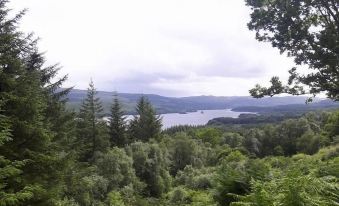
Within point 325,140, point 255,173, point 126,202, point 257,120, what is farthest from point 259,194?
point 257,120

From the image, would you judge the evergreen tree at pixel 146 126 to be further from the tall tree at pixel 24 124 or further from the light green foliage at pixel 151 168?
the tall tree at pixel 24 124

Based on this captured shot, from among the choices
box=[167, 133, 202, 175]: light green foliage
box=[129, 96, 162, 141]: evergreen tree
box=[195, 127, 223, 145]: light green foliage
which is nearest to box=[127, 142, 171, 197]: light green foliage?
box=[167, 133, 202, 175]: light green foliage

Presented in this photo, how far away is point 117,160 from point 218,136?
66217 mm

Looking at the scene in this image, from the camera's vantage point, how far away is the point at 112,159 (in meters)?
39.8

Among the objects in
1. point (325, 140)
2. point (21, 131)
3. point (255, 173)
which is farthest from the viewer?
point (325, 140)

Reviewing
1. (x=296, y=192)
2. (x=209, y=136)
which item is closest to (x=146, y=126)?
(x=209, y=136)

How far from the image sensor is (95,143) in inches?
1817

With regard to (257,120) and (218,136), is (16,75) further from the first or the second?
(257,120)

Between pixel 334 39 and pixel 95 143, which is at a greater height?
Result: pixel 334 39

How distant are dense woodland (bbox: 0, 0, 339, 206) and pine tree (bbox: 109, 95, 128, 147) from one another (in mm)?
151

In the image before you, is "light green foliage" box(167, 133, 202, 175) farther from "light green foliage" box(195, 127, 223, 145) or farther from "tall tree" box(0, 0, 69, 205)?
"tall tree" box(0, 0, 69, 205)

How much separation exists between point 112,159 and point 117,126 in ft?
62.5

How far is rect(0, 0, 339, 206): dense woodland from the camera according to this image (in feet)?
27.3

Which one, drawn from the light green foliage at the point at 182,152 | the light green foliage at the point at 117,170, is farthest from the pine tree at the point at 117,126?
the light green foliage at the point at 117,170
